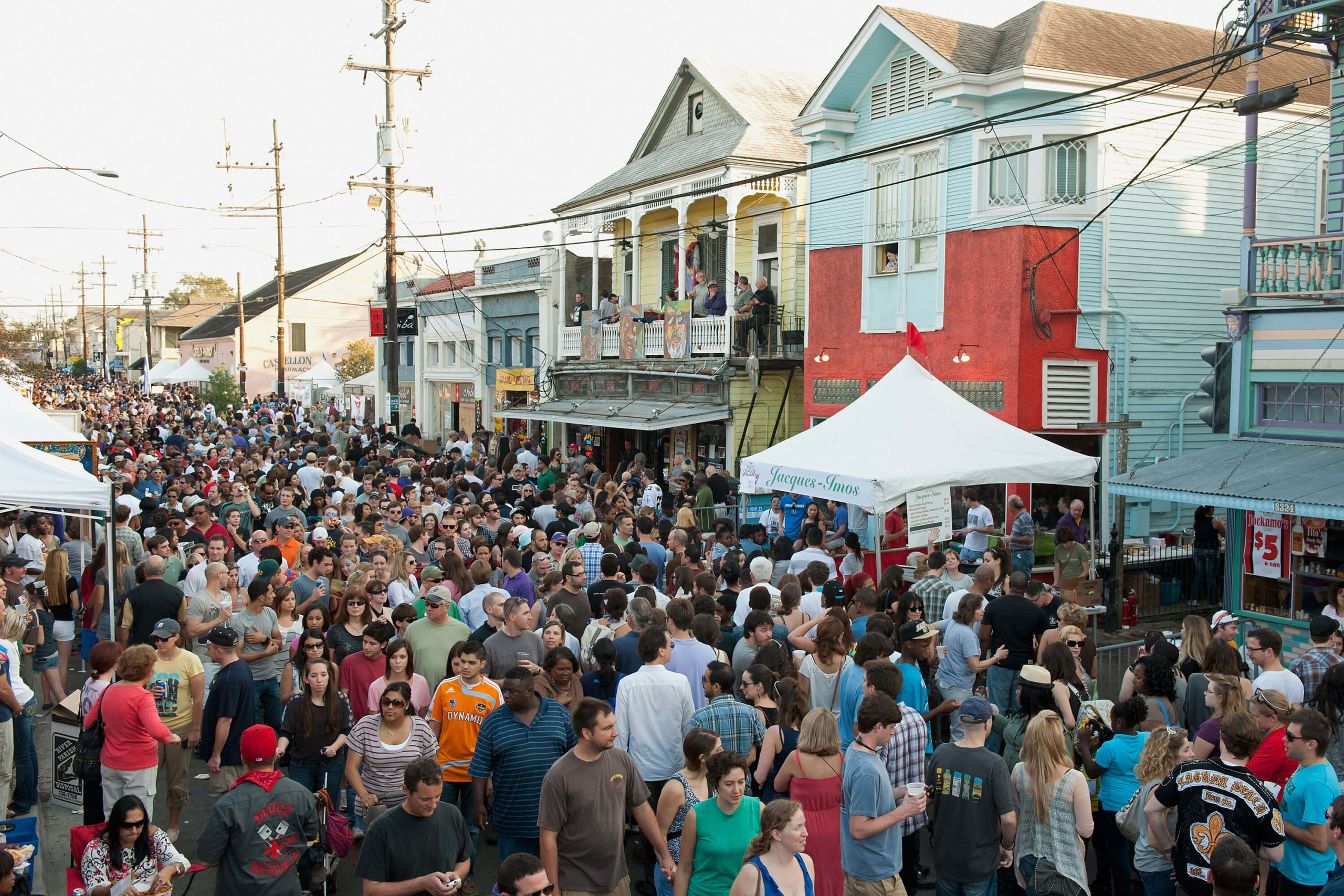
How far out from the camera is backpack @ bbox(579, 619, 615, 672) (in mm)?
7953

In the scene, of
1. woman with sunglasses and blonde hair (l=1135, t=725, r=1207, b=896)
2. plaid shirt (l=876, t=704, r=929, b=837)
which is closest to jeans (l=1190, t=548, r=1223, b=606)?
woman with sunglasses and blonde hair (l=1135, t=725, r=1207, b=896)

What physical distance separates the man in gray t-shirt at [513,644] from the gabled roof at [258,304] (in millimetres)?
58216

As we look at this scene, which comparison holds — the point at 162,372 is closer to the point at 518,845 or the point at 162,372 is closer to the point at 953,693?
the point at 953,693

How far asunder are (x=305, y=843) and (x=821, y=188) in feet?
54.9

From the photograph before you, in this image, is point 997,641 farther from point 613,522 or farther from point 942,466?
point 613,522

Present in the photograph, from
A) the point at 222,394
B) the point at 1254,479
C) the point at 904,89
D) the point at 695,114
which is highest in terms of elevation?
the point at 695,114

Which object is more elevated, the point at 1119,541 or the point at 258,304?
the point at 258,304

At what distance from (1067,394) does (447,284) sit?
25.2 metres

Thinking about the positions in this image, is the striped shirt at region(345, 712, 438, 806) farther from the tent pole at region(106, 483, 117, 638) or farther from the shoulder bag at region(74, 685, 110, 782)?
the tent pole at region(106, 483, 117, 638)

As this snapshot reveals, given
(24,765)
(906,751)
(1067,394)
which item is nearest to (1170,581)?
(1067,394)

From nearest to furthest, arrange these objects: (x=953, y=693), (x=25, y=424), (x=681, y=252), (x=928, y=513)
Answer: (x=953, y=693) < (x=928, y=513) < (x=25, y=424) < (x=681, y=252)

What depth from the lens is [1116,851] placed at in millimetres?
6246

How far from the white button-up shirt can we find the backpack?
1403 millimetres

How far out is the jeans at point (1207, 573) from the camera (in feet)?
47.4
